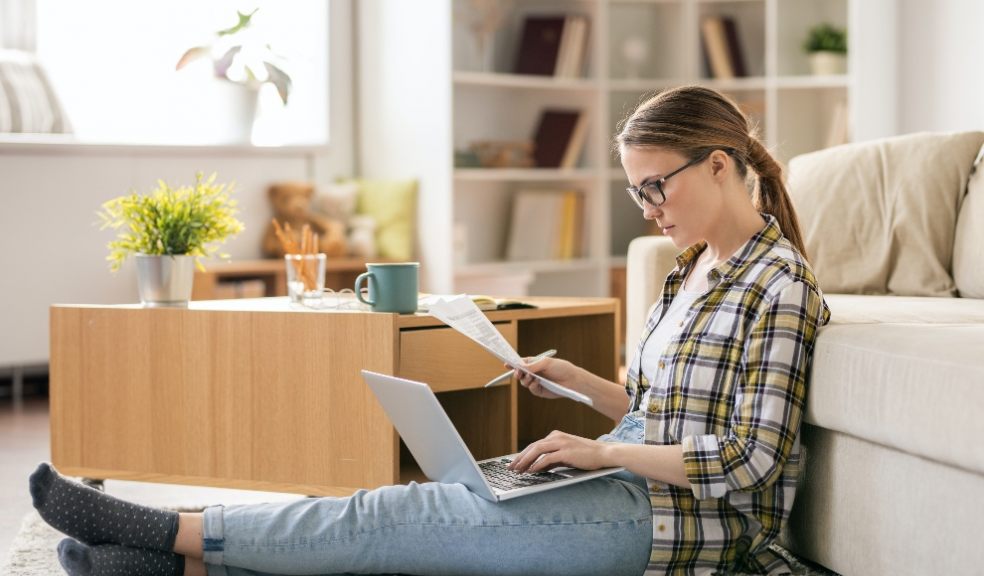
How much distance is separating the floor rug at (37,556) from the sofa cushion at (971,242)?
0.87 m

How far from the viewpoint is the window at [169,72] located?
4.45 metres

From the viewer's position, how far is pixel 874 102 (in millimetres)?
4520

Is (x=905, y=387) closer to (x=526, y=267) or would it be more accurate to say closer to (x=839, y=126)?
(x=839, y=126)

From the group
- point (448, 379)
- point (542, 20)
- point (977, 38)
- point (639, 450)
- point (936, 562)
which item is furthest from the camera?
point (542, 20)

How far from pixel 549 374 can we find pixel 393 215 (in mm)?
2856

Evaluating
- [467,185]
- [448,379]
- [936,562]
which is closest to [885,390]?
[936,562]

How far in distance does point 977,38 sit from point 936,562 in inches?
125

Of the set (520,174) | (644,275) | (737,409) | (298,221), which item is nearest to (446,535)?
(737,409)

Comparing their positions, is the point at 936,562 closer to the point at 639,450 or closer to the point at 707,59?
the point at 639,450

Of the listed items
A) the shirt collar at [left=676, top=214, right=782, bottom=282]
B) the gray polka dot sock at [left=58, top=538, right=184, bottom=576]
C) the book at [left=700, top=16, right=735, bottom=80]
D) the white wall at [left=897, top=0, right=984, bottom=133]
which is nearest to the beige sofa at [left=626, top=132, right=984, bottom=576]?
the shirt collar at [left=676, top=214, right=782, bottom=282]

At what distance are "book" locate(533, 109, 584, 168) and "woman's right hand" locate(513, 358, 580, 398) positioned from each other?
312cm

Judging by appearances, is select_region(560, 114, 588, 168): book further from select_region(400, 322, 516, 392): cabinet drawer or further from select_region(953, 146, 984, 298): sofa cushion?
select_region(400, 322, 516, 392): cabinet drawer

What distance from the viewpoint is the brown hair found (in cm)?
166

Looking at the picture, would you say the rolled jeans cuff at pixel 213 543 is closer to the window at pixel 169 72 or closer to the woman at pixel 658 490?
the woman at pixel 658 490
